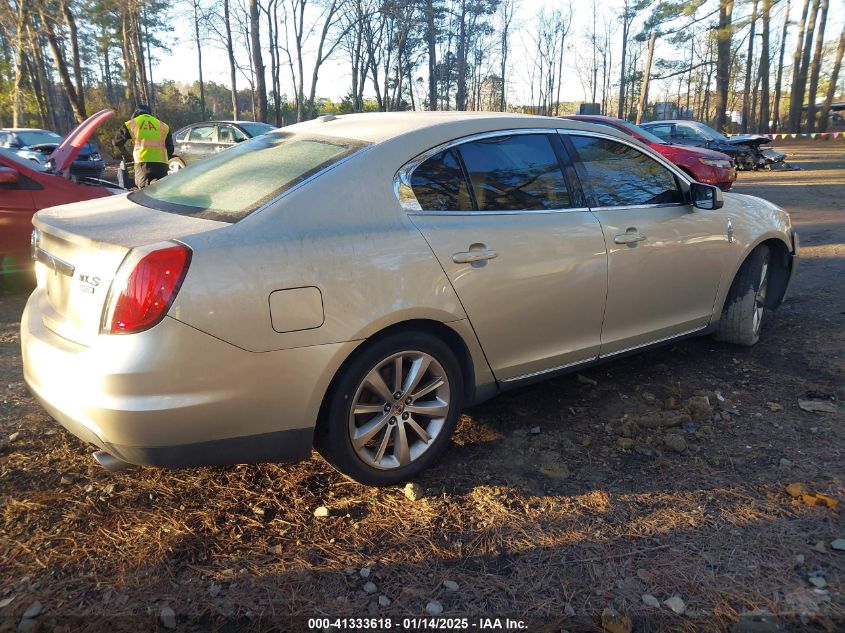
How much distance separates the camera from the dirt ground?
7.25 feet

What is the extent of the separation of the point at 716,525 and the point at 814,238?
Answer: 764 centimetres

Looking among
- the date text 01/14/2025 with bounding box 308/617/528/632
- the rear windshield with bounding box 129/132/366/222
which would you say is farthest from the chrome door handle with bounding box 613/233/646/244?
the date text 01/14/2025 with bounding box 308/617/528/632

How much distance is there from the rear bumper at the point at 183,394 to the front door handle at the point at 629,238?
1.80m

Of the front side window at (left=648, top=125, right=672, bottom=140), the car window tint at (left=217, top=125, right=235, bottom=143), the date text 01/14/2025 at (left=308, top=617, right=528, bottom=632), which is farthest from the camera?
the front side window at (left=648, top=125, right=672, bottom=140)

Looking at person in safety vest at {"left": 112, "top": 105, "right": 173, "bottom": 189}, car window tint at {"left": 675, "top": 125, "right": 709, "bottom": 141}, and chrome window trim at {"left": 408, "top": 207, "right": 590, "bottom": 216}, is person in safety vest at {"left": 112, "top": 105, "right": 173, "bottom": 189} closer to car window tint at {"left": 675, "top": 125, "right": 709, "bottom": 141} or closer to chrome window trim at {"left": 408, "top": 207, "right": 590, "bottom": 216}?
chrome window trim at {"left": 408, "top": 207, "right": 590, "bottom": 216}

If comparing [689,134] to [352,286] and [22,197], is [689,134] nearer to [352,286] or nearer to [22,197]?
[22,197]

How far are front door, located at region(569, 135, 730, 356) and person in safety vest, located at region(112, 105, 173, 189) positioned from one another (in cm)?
656

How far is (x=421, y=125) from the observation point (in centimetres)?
308

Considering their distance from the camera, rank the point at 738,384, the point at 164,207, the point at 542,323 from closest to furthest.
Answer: the point at 164,207 → the point at 542,323 → the point at 738,384

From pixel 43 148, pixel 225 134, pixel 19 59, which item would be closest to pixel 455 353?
pixel 225 134

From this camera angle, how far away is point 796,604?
221 cm

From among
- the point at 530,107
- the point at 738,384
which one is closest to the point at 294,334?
the point at 738,384

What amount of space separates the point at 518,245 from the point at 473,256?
0.99 ft

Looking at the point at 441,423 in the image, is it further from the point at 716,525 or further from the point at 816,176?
the point at 816,176
